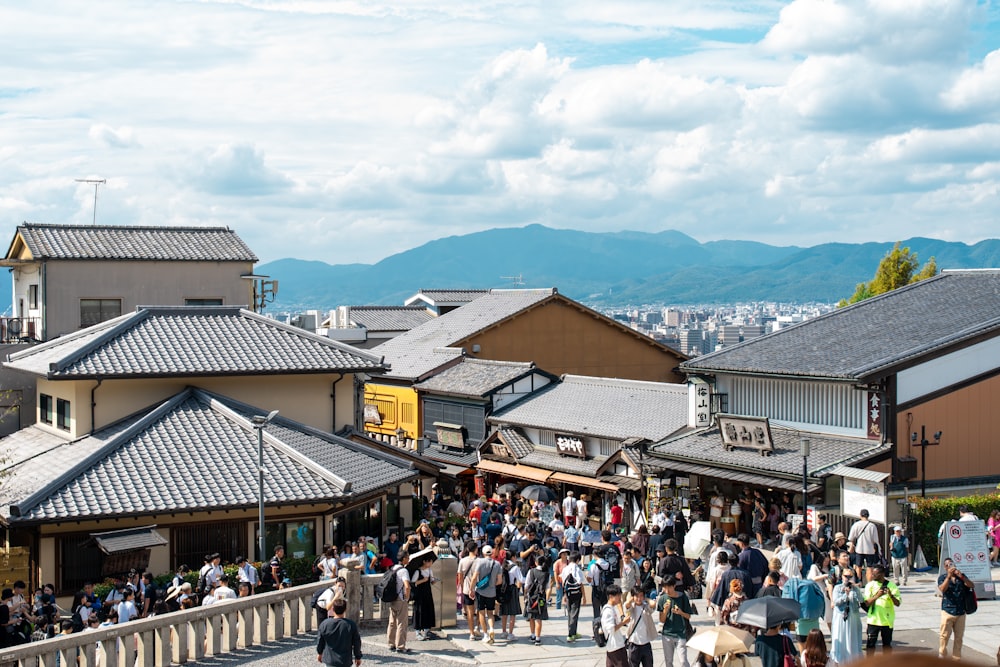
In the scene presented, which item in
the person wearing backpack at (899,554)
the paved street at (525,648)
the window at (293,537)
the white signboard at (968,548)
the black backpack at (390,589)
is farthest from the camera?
the window at (293,537)

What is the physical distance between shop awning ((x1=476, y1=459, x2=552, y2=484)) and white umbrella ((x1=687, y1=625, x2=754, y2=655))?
907 inches

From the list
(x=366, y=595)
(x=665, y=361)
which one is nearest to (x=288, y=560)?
(x=366, y=595)

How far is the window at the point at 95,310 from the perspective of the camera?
39688 mm

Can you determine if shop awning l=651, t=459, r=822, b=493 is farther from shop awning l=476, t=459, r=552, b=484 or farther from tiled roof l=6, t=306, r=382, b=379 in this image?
tiled roof l=6, t=306, r=382, b=379

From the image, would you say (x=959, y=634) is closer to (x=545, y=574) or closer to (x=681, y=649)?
(x=681, y=649)

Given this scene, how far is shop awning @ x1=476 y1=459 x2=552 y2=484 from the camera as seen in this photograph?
36.8m

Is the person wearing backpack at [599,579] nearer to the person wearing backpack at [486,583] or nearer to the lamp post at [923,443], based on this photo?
the person wearing backpack at [486,583]

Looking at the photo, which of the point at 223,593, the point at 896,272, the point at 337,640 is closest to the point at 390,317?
the point at 896,272

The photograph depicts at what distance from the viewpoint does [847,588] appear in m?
14.7

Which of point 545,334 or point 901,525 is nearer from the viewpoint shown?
point 901,525

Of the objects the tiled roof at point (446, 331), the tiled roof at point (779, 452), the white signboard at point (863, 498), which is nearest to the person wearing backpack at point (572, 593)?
the white signboard at point (863, 498)

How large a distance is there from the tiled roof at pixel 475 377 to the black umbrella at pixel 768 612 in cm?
2881

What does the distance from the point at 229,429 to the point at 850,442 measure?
609 inches

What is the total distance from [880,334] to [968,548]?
33.9 ft
